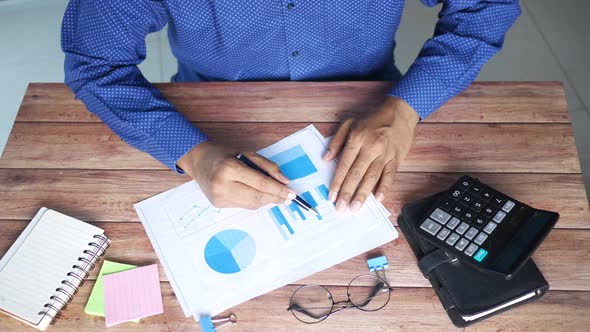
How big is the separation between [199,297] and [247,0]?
0.63 m

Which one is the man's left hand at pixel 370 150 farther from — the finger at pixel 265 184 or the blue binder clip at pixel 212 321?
the blue binder clip at pixel 212 321

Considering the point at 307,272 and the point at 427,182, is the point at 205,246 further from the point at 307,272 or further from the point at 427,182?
the point at 427,182

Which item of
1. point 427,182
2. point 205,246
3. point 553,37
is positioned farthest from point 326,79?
point 553,37

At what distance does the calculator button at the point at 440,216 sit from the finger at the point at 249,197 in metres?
0.26

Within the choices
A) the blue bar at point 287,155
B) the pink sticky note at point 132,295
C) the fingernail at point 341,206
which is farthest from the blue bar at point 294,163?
the pink sticky note at point 132,295

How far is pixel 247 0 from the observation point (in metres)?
1.07

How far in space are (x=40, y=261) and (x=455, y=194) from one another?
762 millimetres

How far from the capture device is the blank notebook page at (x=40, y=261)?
2.77 ft

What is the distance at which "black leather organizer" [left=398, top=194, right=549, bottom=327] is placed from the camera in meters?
0.79

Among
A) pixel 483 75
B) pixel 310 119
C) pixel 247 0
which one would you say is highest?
pixel 247 0

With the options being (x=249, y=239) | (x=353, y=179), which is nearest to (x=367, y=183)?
(x=353, y=179)

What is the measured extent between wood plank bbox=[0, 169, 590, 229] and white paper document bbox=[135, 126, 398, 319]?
0.04m

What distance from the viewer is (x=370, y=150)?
97 cm

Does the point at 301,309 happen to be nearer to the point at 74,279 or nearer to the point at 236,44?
the point at 74,279
